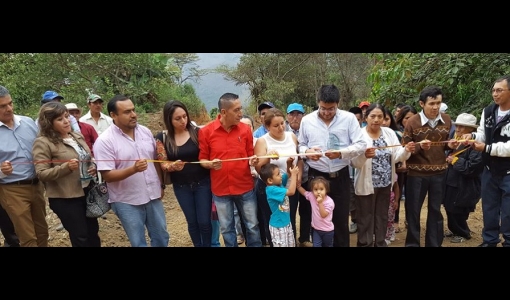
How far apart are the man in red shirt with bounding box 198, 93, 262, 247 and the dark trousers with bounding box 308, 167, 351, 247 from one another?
74cm

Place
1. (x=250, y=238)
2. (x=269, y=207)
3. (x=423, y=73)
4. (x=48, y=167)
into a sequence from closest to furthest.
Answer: (x=48, y=167)
(x=250, y=238)
(x=269, y=207)
(x=423, y=73)

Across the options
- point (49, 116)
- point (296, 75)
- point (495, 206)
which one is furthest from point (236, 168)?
point (296, 75)

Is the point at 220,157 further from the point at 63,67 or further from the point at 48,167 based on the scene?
the point at 63,67

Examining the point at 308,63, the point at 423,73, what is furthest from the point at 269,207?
the point at 308,63

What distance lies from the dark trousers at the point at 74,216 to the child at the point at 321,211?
2148mm

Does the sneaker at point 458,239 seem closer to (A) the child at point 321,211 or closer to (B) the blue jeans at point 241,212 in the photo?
(A) the child at point 321,211

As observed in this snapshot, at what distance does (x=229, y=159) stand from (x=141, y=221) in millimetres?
1007

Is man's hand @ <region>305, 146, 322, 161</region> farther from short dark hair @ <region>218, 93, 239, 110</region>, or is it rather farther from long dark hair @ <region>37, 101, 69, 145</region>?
long dark hair @ <region>37, 101, 69, 145</region>

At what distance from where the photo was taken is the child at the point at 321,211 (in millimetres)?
3500

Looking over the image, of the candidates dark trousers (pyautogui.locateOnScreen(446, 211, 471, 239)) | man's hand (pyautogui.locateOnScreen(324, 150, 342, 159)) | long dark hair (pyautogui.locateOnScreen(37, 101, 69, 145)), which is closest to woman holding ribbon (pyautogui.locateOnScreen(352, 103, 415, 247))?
man's hand (pyautogui.locateOnScreen(324, 150, 342, 159))

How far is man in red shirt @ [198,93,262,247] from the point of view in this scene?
3330mm

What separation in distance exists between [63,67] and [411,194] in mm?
7342

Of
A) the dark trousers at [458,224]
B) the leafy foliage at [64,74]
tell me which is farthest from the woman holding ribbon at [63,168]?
the leafy foliage at [64,74]

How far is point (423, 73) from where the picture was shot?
21.5 ft
